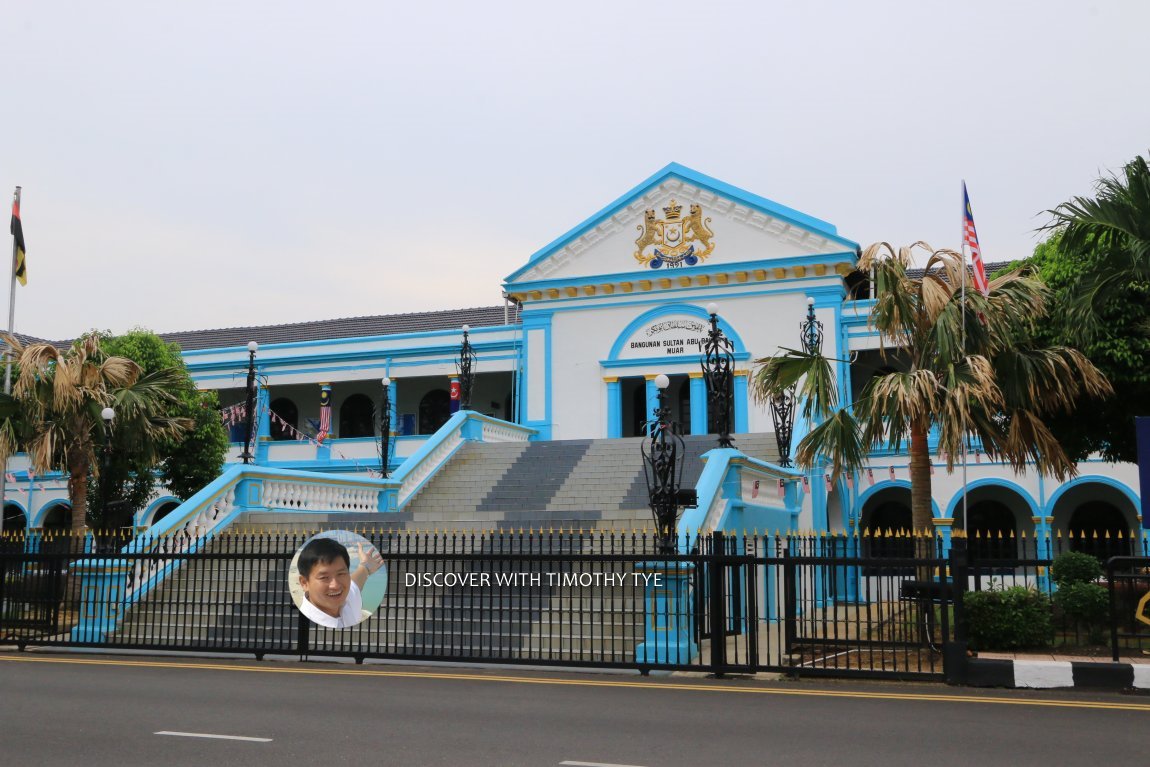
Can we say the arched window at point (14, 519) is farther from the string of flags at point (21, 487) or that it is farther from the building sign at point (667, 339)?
the building sign at point (667, 339)

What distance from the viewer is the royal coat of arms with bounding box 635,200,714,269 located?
3067 centimetres

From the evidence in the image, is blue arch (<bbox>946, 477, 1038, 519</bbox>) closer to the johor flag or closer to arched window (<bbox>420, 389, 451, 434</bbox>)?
arched window (<bbox>420, 389, 451, 434</bbox>)

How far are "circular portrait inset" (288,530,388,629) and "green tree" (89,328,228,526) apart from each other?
11928 mm

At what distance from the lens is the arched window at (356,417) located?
38062 millimetres

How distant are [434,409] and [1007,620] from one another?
2681 centimetres

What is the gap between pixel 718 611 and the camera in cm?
1176

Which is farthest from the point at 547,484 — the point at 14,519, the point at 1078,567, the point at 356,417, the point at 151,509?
the point at 14,519

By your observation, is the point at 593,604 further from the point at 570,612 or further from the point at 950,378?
the point at 950,378

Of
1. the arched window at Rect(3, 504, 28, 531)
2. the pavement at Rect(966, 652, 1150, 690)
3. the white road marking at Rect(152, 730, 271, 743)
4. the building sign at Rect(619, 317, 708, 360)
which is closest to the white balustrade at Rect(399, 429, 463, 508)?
the building sign at Rect(619, 317, 708, 360)

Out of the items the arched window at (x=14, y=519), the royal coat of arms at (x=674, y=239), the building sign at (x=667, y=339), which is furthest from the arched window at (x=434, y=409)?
the arched window at (x=14, y=519)

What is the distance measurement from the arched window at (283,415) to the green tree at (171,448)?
28.5 feet

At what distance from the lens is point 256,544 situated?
1747 centimetres

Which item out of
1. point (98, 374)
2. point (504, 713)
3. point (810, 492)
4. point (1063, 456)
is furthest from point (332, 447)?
point (504, 713)

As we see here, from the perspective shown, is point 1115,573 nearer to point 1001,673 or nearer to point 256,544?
point 1001,673
